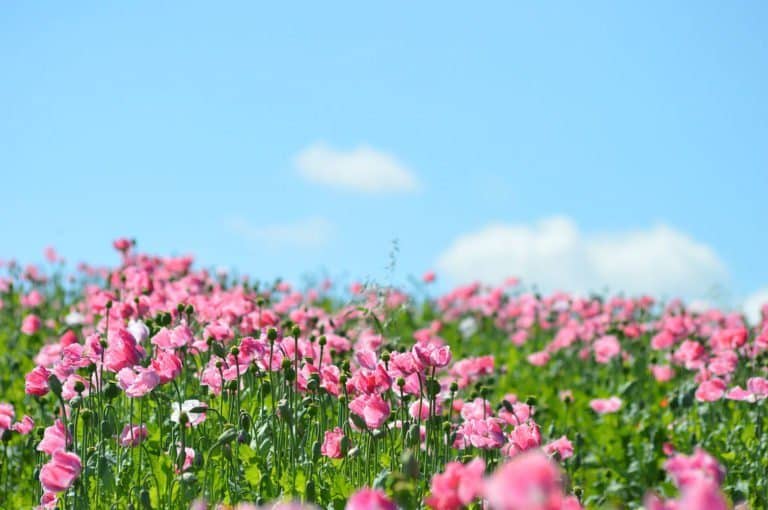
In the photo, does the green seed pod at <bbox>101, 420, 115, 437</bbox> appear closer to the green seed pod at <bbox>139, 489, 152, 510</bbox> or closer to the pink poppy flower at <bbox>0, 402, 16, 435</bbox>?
the green seed pod at <bbox>139, 489, 152, 510</bbox>

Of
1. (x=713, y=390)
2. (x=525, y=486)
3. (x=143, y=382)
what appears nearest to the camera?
(x=525, y=486)

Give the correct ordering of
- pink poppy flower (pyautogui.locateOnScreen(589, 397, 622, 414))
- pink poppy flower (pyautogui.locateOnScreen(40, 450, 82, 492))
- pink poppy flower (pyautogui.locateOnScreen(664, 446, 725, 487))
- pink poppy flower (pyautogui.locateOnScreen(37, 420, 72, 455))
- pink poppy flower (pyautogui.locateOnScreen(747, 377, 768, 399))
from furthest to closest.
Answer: pink poppy flower (pyautogui.locateOnScreen(589, 397, 622, 414)) → pink poppy flower (pyautogui.locateOnScreen(747, 377, 768, 399)) → pink poppy flower (pyautogui.locateOnScreen(37, 420, 72, 455)) → pink poppy flower (pyautogui.locateOnScreen(40, 450, 82, 492)) → pink poppy flower (pyautogui.locateOnScreen(664, 446, 725, 487))

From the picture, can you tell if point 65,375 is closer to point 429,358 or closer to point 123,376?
point 123,376

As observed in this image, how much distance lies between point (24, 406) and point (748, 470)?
504cm

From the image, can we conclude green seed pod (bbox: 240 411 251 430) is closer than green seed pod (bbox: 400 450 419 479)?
No

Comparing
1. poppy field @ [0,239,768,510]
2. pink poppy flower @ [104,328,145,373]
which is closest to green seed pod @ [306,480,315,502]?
poppy field @ [0,239,768,510]

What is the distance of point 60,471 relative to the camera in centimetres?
365

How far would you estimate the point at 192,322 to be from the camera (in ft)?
20.9

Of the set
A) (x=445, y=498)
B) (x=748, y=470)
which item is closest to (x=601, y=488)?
(x=748, y=470)

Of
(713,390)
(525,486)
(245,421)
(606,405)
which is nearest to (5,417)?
(245,421)

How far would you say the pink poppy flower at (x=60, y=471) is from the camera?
364cm

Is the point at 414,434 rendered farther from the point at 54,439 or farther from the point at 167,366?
the point at 54,439

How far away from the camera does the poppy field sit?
391cm

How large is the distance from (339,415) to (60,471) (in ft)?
4.90
